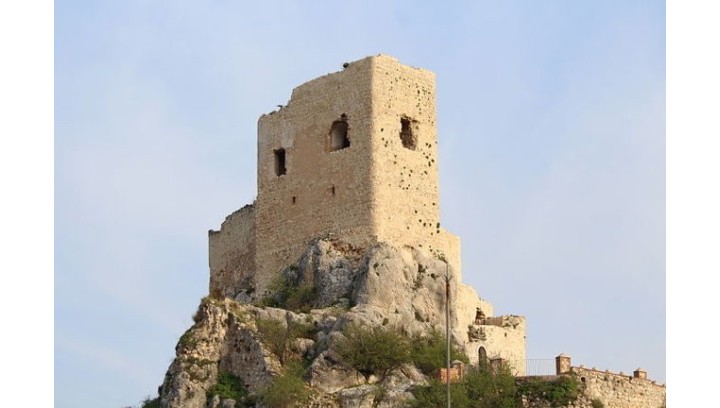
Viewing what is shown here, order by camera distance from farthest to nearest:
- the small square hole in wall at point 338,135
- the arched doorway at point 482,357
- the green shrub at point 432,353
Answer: the small square hole in wall at point 338,135 → the green shrub at point 432,353 → the arched doorway at point 482,357

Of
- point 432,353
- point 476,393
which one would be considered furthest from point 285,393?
point 476,393

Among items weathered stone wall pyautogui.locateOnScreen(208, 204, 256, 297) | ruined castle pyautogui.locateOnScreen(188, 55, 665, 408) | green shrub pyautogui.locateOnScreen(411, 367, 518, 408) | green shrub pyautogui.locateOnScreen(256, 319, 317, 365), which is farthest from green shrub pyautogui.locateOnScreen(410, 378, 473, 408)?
weathered stone wall pyautogui.locateOnScreen(208, 204, 256, 297)

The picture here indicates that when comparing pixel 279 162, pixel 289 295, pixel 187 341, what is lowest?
pixel 187 341

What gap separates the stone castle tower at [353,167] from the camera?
1838 inches

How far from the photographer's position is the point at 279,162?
4972cm

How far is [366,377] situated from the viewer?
1647 inches

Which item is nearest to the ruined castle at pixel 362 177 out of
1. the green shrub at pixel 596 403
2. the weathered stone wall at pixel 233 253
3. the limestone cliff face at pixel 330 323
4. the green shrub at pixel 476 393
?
the limestone cliff face at pixel 330 323

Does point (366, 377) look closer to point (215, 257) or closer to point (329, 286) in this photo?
point (329, 286)

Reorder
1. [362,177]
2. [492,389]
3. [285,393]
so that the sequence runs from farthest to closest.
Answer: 1. [362,177]
2. [285,393]
3. [492,389]

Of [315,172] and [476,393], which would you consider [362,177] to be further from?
[476,393]

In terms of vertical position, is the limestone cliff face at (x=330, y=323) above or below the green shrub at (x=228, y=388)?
above

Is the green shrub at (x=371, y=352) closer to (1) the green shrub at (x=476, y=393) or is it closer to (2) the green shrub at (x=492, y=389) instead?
(1) the green shrub at (x=476, y=393)

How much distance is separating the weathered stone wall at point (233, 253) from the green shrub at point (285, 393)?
9.89 meters

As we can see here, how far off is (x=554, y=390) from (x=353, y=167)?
11020mm
